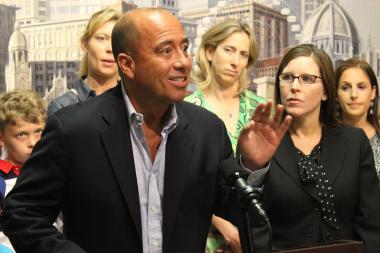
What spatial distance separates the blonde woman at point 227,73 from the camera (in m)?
3.42

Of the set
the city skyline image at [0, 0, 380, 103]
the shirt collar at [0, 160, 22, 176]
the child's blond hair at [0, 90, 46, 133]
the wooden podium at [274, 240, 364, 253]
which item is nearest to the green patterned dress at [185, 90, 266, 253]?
the child's blond hair at [0, 90, 46, 133]

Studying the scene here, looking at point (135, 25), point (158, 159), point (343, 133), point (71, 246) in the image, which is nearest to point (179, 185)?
point (158, 159)

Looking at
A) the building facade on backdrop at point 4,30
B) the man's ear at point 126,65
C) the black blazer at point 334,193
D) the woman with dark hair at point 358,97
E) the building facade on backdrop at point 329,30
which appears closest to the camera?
the man's ear at point 126,65

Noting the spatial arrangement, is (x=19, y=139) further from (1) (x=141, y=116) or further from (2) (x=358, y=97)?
(2) (x=358, y=97)

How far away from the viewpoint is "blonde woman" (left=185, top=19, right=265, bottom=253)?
135 inches

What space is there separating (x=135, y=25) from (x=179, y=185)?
510mm

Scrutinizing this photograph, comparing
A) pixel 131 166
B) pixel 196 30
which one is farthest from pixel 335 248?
pixel 196 30

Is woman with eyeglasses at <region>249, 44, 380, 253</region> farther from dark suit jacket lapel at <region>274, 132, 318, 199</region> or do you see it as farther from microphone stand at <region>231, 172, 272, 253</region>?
microphone stand at <region>231, 172, 272, 253</region>

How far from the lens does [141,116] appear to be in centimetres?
193

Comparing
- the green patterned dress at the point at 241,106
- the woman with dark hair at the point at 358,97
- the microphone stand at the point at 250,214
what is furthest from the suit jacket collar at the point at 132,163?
the woman with dark hair at the point at 358,97

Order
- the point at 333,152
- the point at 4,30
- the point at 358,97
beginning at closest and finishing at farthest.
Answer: the point at 333,152 < the point at 358,97 < the point at 4,30

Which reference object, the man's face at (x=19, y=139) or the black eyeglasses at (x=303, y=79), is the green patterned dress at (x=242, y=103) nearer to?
the black eyeglasses at (x=303, y=79)

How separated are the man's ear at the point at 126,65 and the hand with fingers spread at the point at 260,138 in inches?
15.6

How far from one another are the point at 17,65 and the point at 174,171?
3142mm
